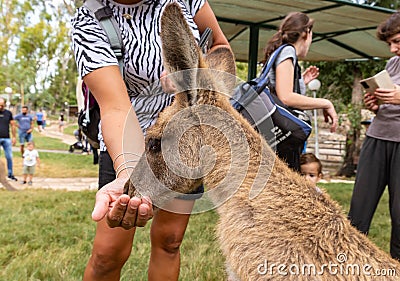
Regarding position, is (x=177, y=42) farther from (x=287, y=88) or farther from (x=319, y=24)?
(x=319, y=24)

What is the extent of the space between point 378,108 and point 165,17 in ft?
9.54

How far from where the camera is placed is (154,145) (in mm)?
1860

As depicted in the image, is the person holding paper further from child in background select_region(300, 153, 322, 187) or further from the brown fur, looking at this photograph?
the brown fur

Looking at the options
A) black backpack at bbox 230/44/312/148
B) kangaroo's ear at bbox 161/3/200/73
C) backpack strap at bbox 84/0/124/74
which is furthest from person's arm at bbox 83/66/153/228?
black backpack at bbox 230/44/312/148

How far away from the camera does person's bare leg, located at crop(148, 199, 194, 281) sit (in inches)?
97.3

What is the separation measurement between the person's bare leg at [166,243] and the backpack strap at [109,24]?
0.89 m

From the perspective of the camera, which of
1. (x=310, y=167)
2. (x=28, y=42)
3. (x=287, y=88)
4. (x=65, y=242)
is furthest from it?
(x=28, y=42)

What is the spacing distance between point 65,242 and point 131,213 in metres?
3.79

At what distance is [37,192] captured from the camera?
28.7 feet

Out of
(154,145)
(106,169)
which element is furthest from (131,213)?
(106,169)

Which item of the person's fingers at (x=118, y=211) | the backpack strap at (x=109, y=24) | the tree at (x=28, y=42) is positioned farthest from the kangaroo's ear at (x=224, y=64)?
the tree at (x=28, y=42)

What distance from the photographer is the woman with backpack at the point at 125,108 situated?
1.73 metres

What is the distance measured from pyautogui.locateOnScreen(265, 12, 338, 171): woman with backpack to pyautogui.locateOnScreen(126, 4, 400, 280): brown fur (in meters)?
1.62

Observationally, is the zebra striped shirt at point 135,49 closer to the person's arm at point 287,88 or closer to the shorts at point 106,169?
the shorts at point 106,169
